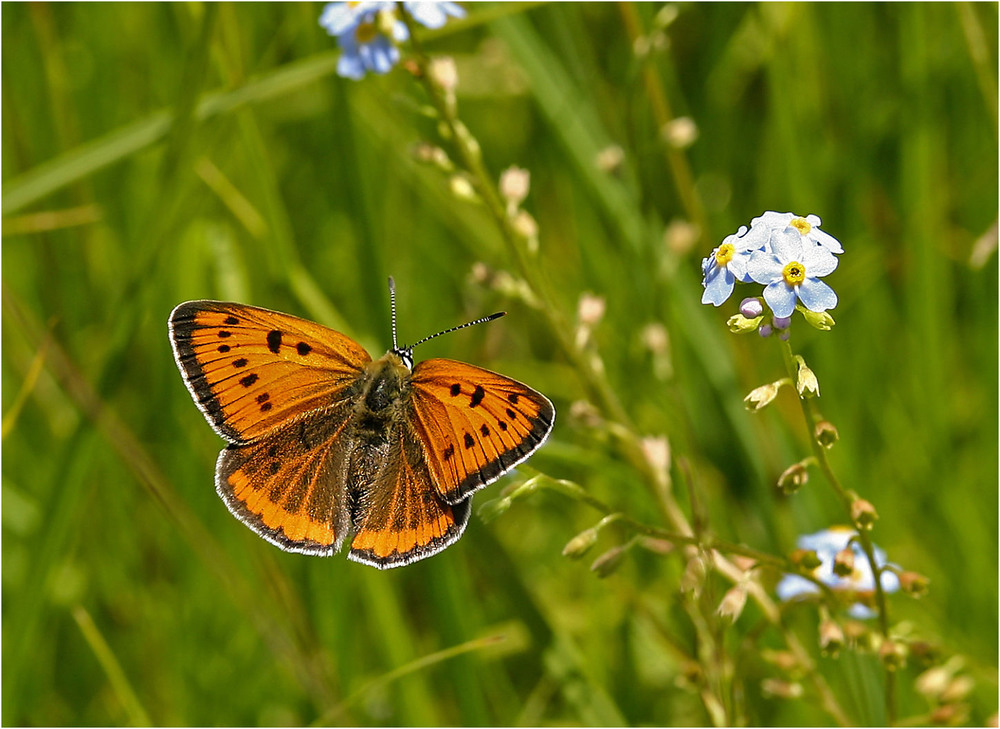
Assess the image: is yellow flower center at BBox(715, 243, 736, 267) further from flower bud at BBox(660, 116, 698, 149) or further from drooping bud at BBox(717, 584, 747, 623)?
flower bud at BBox(660, 116, 698, 149)

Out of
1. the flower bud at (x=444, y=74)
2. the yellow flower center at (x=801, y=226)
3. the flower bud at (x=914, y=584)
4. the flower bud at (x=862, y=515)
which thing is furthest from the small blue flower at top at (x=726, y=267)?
the flower bud at (x=444, y=74)

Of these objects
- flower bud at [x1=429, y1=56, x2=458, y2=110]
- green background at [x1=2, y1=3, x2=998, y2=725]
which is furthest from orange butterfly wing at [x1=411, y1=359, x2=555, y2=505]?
flower bud at [x1=429, y1=56, x2=458, y2=110]

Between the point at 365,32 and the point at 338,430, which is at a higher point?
the point at 365,32

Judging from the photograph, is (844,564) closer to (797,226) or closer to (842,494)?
(842,494)

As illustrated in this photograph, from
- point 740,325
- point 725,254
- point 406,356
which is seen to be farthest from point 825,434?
point 406,356

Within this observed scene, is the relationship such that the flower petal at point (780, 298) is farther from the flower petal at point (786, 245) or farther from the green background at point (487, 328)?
the green background at point (487, 328)

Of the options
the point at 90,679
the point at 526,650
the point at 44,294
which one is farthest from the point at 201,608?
the point at 44,294
